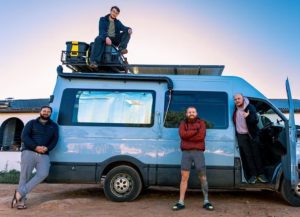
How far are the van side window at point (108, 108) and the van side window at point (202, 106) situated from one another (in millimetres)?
437

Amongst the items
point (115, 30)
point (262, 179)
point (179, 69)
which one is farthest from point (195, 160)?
point (115, 30)

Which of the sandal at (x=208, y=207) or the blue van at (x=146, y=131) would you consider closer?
the sandal at (x=208, y=207)

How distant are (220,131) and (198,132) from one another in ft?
2.99

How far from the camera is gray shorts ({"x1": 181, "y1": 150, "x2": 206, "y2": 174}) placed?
261 inches

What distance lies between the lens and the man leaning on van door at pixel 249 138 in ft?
23.5

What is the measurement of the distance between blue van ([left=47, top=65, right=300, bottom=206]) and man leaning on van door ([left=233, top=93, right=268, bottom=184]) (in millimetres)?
144

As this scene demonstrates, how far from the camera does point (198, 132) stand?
665cm

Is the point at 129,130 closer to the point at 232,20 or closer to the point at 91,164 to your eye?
the point at 91,164

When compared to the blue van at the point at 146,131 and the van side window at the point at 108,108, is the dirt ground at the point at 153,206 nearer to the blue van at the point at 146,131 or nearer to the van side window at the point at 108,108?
the blue van at the point at 146,131

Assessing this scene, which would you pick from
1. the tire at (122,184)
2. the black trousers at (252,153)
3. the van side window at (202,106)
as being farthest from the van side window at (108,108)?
the black trousers at (252,153)

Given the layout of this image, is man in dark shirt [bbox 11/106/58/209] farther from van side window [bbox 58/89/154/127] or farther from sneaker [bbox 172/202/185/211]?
sneaker [bbox 172/202/185/211]

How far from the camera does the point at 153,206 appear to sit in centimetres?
713

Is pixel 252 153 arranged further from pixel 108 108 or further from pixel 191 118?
pixel 108 108

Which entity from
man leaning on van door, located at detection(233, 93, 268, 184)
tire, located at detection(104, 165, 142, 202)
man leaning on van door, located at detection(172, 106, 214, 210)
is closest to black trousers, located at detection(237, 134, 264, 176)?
man leaning on van door, located at detection(233, 93, 268, 184)
